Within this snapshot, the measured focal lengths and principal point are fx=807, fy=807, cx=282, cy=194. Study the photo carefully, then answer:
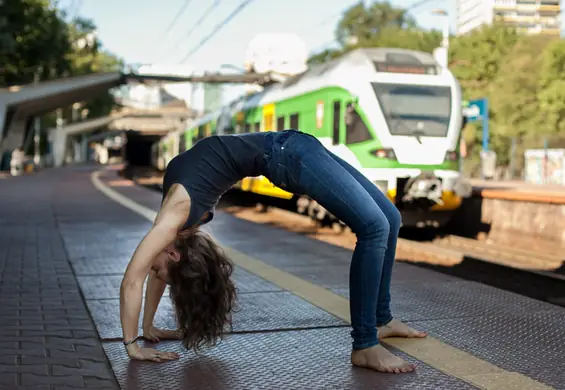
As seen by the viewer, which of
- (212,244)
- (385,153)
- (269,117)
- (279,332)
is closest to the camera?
(212,244)

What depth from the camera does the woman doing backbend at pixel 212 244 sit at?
3756 millimetres

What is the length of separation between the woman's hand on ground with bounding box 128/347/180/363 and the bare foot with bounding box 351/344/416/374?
3.06 ft

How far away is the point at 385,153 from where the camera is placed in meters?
13.3

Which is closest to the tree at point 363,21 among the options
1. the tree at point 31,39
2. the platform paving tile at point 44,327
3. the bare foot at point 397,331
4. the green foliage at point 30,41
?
the green foliage at point 30,41

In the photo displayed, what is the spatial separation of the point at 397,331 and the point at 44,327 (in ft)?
6.72

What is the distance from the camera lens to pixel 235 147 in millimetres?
3844

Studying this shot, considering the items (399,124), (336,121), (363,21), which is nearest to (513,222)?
(399,124)

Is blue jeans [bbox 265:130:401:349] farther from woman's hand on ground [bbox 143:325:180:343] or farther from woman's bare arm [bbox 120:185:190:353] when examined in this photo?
woman's hand on ground [bbox 143:325:180:343]

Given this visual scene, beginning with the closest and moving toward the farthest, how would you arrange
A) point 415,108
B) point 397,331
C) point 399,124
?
point 397,331 → point 399,124 → point 415,108

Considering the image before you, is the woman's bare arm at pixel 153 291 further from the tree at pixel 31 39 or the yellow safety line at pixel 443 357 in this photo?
the tree at pixel 31 39

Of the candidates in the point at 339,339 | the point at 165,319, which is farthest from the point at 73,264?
the point at 339,339

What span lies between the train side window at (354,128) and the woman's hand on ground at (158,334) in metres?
9.31

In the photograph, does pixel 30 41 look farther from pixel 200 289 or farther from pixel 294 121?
pixel 200 289

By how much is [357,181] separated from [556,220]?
428 inches
